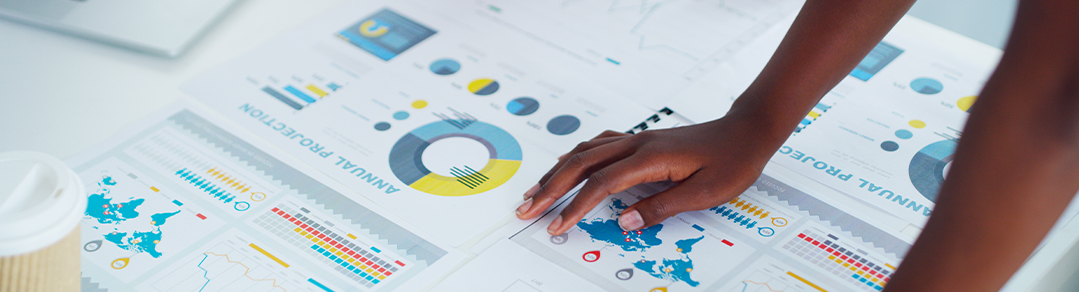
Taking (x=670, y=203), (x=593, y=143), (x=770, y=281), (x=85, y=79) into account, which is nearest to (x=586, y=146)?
(x=593, y=143)

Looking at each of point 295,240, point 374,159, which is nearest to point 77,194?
point 295,240

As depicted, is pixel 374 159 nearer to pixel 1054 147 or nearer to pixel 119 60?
pixel 119 60

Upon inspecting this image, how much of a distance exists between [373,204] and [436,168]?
0.07 meters

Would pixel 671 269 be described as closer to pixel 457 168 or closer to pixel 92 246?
pixel 457 168

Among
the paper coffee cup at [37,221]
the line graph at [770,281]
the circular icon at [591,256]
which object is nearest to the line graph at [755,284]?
the line graph at [770,281]

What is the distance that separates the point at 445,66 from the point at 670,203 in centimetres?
34

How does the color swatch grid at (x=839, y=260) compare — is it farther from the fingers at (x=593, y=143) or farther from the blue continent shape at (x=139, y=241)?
the blue continent shape at (x=139, y=241)

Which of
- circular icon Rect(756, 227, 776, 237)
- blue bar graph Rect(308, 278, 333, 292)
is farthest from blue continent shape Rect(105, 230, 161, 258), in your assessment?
circular icon Rect(756, 227, 776, 237)

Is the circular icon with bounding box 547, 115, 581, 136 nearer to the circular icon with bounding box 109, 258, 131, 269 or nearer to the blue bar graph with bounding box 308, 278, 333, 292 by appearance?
the blue bar graph with bounding box 308, 278, 333, 292

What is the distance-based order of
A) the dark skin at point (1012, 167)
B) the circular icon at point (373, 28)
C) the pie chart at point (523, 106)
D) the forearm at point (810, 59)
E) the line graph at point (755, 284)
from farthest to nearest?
the circular icon at point (373, 28) → the pie chart at point (523, 106) → the forearm at point (810, 59) → the line graph at point (755, 284) → the dark skin at point (1012, 167)

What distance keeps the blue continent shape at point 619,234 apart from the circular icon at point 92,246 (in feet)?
1.28

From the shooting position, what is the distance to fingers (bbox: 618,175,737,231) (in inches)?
28.4

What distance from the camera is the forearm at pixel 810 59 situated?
77cm

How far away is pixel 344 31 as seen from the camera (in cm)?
101
